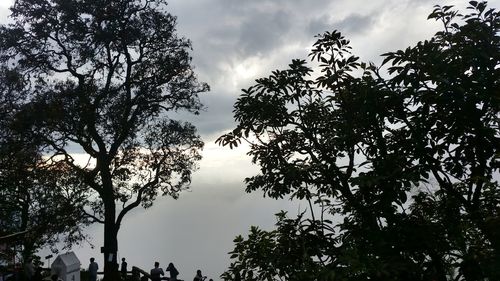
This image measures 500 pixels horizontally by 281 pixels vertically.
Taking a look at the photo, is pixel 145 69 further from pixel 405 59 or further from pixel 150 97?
pixel 405 59

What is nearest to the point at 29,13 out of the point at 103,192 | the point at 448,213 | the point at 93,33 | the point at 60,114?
the point at 93,33

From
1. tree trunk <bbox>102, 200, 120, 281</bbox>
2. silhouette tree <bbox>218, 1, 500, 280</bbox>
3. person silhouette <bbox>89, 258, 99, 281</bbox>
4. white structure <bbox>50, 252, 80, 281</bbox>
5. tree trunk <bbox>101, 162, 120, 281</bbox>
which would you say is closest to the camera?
silhouette tree <bbox>218, 1, 500, 280</bbox>

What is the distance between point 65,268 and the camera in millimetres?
16328

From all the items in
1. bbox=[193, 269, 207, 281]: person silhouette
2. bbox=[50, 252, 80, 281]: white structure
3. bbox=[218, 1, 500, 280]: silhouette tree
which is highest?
bbox=[50, 252, 80, 281]: white structure

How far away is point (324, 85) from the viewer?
15.4 feet

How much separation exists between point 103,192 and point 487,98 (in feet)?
61.8

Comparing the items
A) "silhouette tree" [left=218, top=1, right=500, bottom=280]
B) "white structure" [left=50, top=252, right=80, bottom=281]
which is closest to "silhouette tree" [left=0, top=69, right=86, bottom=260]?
"white structure" [left=50, top=252, right=80, bottom=281]

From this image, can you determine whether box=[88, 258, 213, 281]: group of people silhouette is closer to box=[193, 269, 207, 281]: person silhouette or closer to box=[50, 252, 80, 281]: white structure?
box=[193, 269, 207, 281]: person silhouette

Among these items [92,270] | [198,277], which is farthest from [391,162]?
[92,270]

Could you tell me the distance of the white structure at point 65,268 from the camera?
16.3 metres

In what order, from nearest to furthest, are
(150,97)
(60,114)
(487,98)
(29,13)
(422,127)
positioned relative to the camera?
1. (487,98)
2. (422,127)
3. (60,114)
4. (29,13)
5. (150,97)

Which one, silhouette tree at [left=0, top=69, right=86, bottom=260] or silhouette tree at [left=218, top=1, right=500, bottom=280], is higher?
silhouette tree at [left=0, top=69, right=86, bottom=260]

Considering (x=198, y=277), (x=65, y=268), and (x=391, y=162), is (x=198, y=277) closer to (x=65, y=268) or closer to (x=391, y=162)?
(x=65, y=268)

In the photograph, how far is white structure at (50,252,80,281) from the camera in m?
16.3
